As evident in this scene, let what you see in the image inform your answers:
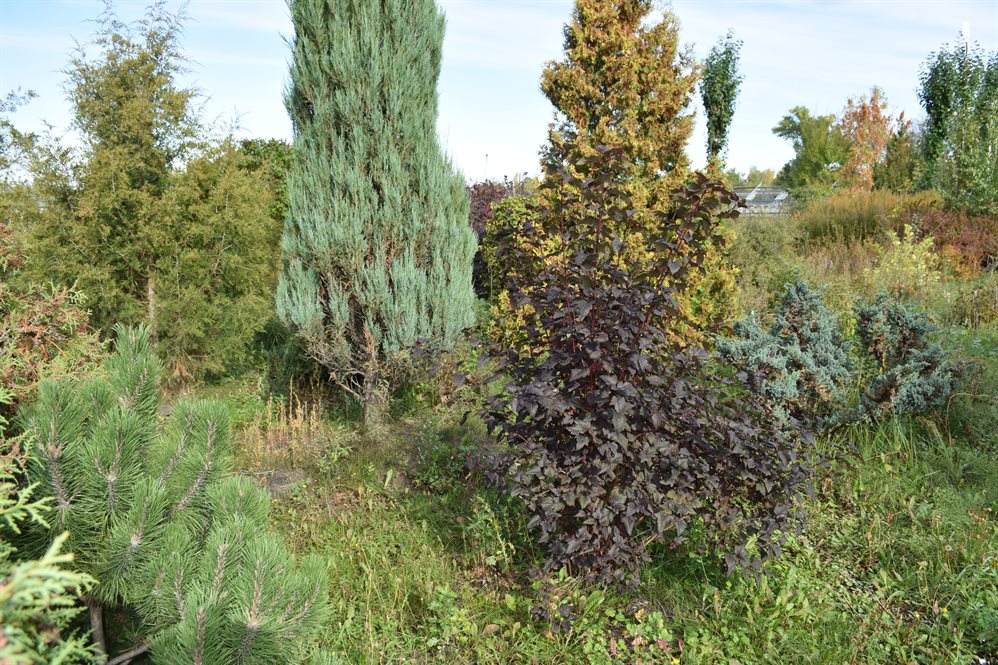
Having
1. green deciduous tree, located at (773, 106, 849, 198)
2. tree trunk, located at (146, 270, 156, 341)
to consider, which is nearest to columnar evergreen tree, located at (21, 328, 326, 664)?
tree trunk, located at (146, 270, 156, 341)

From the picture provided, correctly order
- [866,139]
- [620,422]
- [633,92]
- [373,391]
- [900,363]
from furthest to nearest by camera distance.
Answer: [866,139], [633,92], [373,391], [900,363], [620,422]

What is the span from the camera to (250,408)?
21.8ft

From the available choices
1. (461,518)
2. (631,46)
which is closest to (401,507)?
(461,518)

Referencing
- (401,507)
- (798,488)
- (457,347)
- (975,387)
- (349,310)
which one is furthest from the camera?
(457,347)

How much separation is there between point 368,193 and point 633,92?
8.75ft

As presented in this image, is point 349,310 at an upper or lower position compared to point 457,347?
upper

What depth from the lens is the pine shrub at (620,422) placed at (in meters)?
2.98

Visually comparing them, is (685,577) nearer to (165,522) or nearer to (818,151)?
(165,522)

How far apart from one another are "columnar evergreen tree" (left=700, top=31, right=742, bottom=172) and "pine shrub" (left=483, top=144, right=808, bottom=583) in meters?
22.4

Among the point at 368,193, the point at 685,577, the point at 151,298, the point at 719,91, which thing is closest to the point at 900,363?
the point at 685,577

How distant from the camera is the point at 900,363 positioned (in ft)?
16.9

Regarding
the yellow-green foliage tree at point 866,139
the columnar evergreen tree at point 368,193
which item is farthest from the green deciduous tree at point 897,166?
the columnar evergreen tree at point 368,193

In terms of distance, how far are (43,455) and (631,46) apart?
5.93 meters

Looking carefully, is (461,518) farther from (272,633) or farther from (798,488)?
(272,633)
